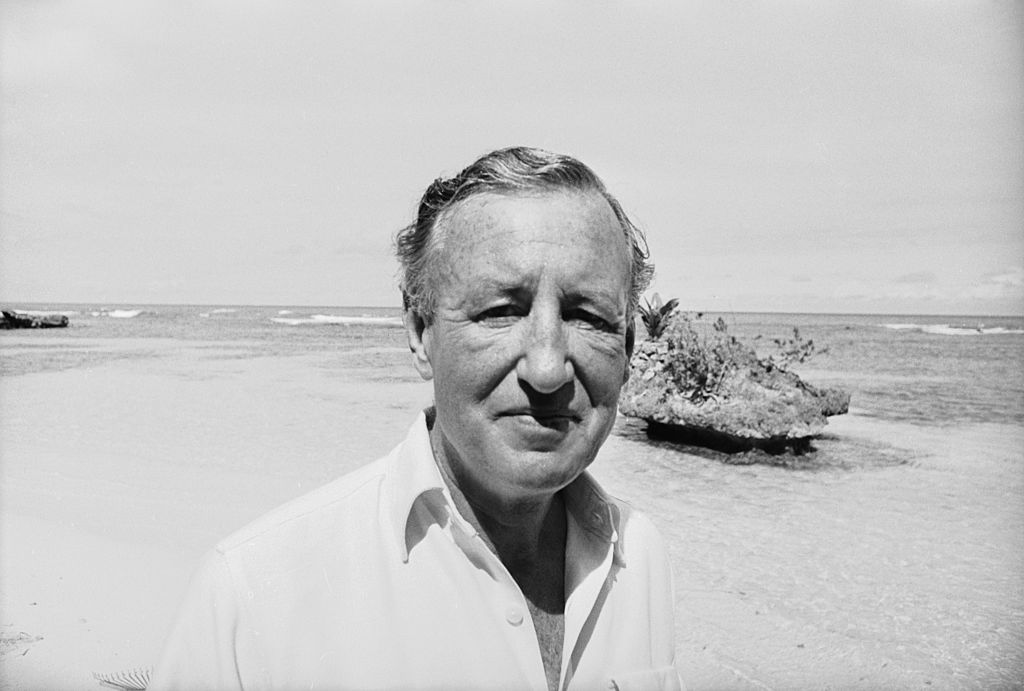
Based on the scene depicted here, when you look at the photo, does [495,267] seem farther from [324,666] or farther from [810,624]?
[810,624]

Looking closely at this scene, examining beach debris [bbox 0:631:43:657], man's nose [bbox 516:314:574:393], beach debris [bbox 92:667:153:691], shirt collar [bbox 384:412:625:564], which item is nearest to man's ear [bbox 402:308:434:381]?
shirt collar [bbox 384:412:625:564]

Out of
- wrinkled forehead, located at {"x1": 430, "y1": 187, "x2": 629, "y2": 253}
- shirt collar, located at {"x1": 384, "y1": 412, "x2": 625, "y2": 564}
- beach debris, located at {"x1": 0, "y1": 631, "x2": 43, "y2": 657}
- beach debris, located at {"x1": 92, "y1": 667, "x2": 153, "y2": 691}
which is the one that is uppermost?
wrinkled forehead, located at {"x1": 430, "y1": 187, "x2": 629, "y2": 253}

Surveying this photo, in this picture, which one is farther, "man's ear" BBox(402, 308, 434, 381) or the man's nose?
"man's ear" BBox(402, 308, 434, 381)

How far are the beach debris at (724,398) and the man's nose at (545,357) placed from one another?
7.84 meters

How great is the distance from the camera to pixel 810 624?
494 cm

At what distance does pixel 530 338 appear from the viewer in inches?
59.7

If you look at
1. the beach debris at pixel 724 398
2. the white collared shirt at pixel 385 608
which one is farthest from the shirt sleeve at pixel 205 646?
the beach debris at pixel 724 398

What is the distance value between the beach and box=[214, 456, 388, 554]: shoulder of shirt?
10.6 feet

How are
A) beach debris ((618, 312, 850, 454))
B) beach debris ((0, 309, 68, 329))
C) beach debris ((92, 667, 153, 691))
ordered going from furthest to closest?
beach debris ((0, 309, 68, 329)), beach debris ((618, 312, 850, 454)), beach debris ((92, 667, 153, 691))

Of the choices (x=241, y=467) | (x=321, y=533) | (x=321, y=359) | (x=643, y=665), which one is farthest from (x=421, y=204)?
(x=321, y=359)

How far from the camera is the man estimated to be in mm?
1442

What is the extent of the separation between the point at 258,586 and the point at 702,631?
13.3 ft

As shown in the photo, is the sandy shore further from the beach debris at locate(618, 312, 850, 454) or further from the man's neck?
the man's neck

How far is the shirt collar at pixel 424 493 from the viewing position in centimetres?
158
